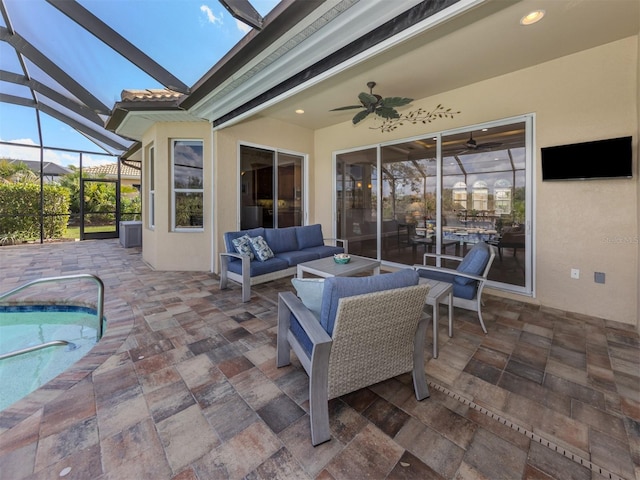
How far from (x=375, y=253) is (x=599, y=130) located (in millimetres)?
3689

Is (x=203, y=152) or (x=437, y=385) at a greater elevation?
(x=203, y=152)

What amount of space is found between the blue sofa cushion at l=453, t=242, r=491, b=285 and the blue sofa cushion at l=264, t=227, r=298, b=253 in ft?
9.47

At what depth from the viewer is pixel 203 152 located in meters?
5.29

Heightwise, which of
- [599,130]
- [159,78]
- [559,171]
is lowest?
[559,171]

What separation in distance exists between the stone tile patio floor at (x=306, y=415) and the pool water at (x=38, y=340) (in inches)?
17.0

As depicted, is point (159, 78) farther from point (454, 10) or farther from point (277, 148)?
point (454, 10)

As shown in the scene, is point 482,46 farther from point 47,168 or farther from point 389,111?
point 47,168

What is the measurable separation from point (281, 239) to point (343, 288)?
11.5 feet

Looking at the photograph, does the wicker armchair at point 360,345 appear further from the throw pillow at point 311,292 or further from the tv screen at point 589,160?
the tv screen at point 589,160

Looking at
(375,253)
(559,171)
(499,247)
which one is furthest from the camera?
(375,253)

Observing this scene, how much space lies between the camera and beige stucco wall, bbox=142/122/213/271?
17.2 ft

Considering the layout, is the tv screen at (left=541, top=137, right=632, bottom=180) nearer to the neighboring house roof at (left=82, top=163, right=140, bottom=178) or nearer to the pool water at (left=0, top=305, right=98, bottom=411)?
the pool water at (left=0, top=305, right=98, bottom=411)

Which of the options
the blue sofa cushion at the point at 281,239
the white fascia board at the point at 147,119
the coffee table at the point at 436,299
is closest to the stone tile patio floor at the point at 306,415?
the coffee table at the point at 436,299

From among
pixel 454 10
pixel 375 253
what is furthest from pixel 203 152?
pixel 454 10
